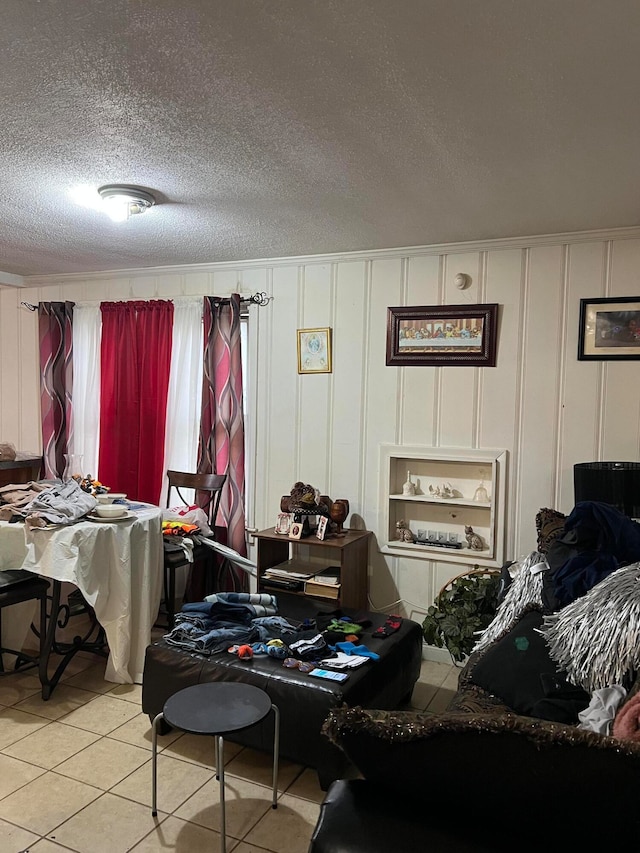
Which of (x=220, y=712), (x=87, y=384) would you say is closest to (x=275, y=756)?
(x=220, y=712)

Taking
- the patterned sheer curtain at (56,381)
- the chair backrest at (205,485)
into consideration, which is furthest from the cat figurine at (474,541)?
the patterned sheer curtain at (56,381)

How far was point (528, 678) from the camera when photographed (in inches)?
81.2

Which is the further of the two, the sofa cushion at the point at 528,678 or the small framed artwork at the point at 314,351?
the small framed artwork at the point at 314,351

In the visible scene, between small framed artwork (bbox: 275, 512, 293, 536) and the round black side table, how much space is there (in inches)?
61.9

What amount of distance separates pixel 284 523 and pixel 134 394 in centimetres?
165

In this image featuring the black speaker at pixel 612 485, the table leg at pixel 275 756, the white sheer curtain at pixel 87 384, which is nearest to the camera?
the table leg at pixel 275 756

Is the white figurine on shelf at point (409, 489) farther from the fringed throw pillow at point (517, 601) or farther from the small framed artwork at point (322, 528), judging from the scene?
the fringed throw pillow at point (517, 601)

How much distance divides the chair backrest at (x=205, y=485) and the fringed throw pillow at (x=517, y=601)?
85.0 inches

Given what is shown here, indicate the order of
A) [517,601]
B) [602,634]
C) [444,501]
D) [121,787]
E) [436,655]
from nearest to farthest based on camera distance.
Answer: [602,634], [121,787], [517,601], [444,501], [436,655]

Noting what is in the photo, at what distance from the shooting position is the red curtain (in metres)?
4.60

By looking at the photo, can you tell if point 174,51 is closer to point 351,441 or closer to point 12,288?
point 351,441

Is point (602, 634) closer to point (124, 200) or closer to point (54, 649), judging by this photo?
point (124, 200)

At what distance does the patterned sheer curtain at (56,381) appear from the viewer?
4938 mm

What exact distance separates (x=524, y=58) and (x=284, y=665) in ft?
7.65
